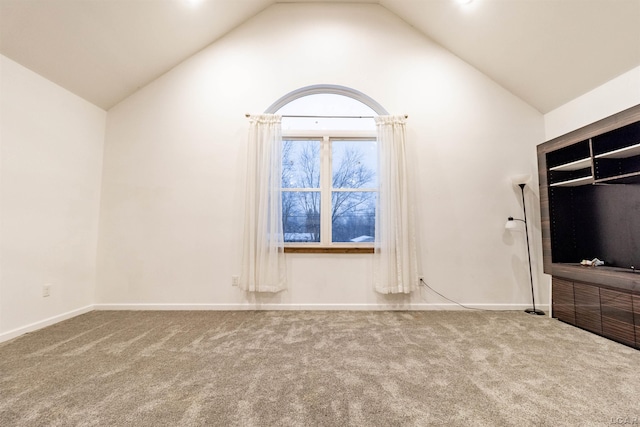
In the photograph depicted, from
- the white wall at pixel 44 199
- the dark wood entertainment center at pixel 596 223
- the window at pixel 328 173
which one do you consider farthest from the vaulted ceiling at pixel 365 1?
the window at pixel 328 173

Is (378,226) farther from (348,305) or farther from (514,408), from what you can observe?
(514,408)

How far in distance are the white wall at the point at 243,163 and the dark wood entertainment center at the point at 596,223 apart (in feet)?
0.89

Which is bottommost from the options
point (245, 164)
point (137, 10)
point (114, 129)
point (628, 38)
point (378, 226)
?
point (378, 226)

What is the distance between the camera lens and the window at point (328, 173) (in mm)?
3158

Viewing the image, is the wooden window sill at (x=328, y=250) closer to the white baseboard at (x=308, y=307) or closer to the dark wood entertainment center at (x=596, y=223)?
the white baseboard at (x=308, y=307)

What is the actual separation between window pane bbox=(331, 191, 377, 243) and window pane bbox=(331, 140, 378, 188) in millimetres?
129

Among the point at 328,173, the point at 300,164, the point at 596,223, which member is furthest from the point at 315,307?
the point at 596,223

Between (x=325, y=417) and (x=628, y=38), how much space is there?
353 cm

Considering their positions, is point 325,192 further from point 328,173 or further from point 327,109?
point 327,109

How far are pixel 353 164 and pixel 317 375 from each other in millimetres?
2358

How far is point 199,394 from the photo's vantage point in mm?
1388

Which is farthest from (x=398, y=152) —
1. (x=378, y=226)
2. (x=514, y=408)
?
(x=514, y=408)

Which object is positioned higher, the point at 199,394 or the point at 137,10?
the point at 137,10

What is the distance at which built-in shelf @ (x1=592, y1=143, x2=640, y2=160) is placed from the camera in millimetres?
1998
